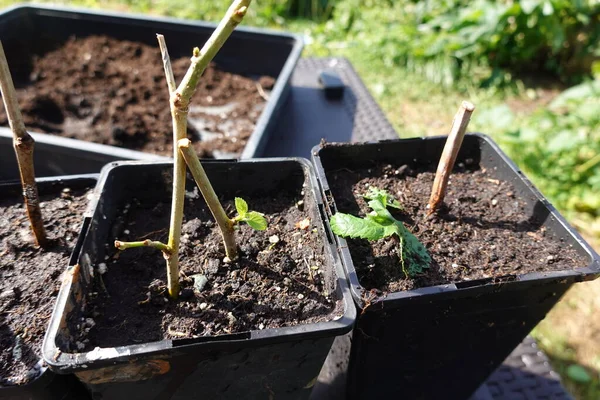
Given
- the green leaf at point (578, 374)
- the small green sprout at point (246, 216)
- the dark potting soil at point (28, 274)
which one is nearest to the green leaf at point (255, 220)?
the small green sprout at point (246, 216)

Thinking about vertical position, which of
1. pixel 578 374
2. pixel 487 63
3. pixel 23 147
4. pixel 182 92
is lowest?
pixel 578 374

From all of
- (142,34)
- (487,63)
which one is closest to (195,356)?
(142,34)

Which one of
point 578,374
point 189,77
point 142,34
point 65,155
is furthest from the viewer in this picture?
point 142,34

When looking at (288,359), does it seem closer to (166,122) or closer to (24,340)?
(24,340)

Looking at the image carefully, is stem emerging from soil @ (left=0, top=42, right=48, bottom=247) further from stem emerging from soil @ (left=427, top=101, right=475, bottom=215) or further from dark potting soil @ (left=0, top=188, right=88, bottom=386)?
stem emerging from soil @ (left=427, top=101, right=475, bottom=215)

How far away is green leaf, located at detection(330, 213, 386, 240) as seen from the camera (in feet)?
2.61

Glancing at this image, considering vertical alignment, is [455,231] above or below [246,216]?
below

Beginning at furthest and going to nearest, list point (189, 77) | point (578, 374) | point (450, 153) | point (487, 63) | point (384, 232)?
point (487, 63)
point (578, 374)
point (450, 153)
point (384, 232)
point (189, 77)

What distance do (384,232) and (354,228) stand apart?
0.23 ft

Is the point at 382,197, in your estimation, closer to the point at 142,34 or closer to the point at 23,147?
the point at 23,147

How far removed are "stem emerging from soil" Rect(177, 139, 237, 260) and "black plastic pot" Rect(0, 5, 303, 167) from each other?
1311 mm

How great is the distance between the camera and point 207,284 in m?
0.82

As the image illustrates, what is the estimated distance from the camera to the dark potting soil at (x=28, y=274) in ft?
2.26

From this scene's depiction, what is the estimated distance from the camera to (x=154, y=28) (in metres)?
2.08
